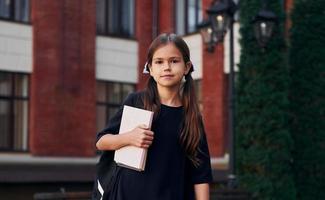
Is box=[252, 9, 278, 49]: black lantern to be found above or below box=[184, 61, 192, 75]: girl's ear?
above

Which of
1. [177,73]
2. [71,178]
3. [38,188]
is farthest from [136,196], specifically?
[71,178]

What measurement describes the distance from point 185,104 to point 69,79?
17786 mm

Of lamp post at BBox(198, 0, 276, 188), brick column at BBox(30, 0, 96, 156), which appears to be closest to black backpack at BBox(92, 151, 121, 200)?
lamp post at BBox(198, 0, 276, 188)

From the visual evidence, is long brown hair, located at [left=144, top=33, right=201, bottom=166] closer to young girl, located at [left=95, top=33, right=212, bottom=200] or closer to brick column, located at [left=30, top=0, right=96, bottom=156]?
young girl, located at [left=95, top=33, right=212, bottom=200]

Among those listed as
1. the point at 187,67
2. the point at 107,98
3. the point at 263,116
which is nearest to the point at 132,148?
the point at 187,67

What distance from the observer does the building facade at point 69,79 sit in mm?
19844

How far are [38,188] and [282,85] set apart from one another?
18.8 feet

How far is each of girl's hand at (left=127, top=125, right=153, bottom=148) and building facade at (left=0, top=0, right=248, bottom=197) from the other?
616 inches

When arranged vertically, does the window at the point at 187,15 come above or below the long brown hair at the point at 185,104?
above

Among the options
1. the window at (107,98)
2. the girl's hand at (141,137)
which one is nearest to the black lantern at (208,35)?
the window at (107,98)

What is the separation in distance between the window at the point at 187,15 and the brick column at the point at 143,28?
1.02 m

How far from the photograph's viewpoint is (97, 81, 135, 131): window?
71.6 feet

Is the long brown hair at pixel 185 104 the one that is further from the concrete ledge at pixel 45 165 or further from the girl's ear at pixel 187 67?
the concrete ledge at pixel 45 165

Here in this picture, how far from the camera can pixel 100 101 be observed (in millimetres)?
21875
